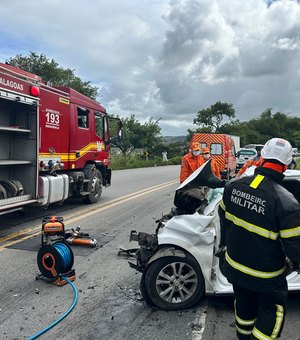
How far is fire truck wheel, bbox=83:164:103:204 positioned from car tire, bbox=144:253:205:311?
6.66 m

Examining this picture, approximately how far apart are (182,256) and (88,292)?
4.05ft

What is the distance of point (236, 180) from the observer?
2748mm

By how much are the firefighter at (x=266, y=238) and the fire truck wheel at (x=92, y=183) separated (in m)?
7.97

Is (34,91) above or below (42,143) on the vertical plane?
above

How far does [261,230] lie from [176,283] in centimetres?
164

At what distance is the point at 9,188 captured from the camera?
7.55 m

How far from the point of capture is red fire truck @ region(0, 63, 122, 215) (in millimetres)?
7324

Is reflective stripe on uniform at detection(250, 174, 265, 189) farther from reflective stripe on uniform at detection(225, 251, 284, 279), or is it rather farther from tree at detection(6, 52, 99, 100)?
tree at detection(6, 52, 99, 100)

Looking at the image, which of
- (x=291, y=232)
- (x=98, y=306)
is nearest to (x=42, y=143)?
(x=98, y=306)

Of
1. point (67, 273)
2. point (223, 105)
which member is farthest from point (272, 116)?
point (67, 273)

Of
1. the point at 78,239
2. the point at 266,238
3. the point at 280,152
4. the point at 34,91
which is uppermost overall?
the point at 34,91

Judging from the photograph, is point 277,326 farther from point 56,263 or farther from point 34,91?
point 34,91

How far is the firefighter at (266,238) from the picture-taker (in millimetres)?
2426

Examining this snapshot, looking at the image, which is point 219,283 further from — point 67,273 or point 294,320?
point 67,273
